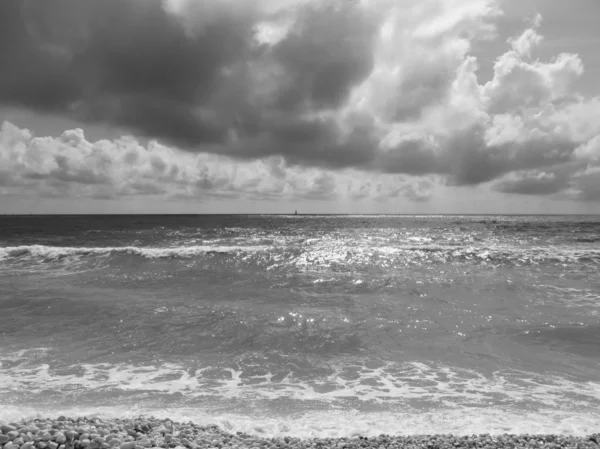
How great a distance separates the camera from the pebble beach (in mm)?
4230

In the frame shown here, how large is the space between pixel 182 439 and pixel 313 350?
189 inches

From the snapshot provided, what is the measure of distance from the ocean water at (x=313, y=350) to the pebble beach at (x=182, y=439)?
46 centimetres

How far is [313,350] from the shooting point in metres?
9.05

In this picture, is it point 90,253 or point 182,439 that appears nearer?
point 182,439

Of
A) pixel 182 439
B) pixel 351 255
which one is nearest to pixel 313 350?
pixel 182 439

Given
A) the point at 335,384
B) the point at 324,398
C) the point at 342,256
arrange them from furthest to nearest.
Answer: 1. the point at 342,256
2. the point at 335,384
3. the point at 324,398

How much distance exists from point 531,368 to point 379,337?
352 cm

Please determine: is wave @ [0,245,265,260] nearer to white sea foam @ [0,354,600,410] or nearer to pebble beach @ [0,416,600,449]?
white sea foam @ [0,354,600,410]

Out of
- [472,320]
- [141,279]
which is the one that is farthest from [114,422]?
[141,279]

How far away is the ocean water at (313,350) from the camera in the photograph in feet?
19.8

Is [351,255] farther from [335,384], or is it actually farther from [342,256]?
[335,384]

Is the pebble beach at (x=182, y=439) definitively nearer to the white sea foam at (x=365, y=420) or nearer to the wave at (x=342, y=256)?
the white sea foam at (x=365, y=420)

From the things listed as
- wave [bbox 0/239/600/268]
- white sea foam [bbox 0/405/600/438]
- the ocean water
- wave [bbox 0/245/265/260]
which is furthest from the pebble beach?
wave [bbox 0/245/265/260]

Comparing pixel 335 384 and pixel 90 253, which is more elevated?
pixel 90 253
